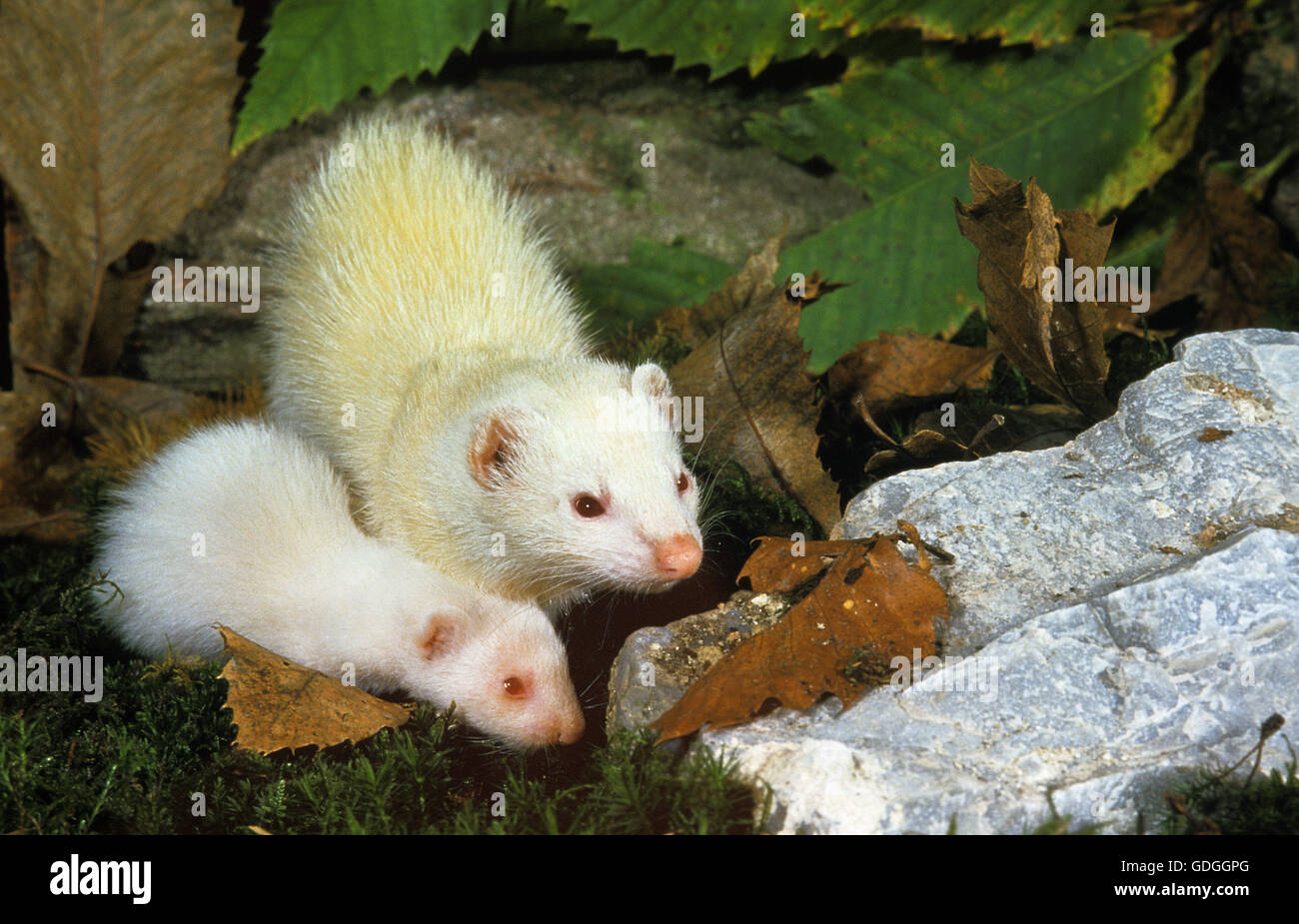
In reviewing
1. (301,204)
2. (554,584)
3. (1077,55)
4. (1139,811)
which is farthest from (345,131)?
(1139,811)

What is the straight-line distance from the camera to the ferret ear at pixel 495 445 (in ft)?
10.1

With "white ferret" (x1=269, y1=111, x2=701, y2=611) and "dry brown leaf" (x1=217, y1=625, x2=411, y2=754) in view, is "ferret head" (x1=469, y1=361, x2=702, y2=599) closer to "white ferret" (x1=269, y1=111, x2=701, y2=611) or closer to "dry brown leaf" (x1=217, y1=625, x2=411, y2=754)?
"white ferret" (x1=269, y1=111, x2=701, y2=611)

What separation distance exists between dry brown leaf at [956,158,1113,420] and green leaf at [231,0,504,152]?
6.87 feet

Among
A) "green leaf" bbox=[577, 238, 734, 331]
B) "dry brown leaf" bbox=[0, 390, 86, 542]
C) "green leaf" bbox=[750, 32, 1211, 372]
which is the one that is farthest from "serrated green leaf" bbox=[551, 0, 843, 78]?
"dry brown leaf" bbox=[0, 390, 86, 542]

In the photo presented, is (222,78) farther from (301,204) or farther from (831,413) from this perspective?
(831,413)

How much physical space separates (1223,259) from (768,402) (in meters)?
2.06

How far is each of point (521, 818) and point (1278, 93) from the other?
4102 millimetres

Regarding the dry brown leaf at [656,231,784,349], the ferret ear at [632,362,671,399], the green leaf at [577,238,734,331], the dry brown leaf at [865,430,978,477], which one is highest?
the green leaf at [577,238,734,331]

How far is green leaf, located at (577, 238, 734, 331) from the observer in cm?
418

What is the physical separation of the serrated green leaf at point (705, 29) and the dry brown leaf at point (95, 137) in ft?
4.60

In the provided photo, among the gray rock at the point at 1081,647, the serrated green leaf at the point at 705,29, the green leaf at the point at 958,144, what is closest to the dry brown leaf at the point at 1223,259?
the green leaf at the point at 958,144

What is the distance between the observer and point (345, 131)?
4.07m

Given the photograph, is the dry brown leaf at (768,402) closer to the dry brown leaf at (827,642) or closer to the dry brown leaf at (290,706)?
the dry brown leaf at (827,642)

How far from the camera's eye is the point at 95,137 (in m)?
4.07
